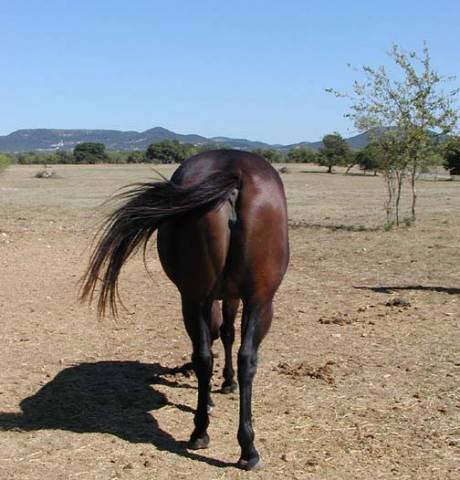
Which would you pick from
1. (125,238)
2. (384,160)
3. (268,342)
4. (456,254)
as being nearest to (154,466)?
(125,238)

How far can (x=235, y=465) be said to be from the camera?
3.98 metres

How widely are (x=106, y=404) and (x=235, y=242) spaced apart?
1881 mm

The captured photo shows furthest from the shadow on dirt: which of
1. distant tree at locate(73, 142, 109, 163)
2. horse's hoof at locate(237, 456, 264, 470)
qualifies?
distant tree at locate(73, 142, 109, 163)

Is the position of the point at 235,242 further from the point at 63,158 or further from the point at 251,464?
the point at 63,158

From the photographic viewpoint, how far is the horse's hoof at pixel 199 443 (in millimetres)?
4195

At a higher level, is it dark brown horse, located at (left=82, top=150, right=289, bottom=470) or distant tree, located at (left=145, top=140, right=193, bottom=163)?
distant tree, located at (left=145, top=140, right=193, bottom=163)

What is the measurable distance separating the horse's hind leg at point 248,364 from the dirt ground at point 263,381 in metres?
0.13

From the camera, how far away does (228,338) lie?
550 cm

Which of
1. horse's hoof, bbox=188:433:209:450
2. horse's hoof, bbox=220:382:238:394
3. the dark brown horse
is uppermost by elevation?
the dark brown horse

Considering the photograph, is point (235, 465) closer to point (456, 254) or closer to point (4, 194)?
point (456, 254)

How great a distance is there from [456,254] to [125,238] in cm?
953

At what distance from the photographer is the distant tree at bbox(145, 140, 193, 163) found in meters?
79.6

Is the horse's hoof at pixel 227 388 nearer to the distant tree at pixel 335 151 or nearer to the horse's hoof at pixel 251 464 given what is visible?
the horse's hoof at pixel 251 464

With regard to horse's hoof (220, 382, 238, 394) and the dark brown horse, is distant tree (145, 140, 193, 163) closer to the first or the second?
horse's hoof (220, 382, 238, 394)
